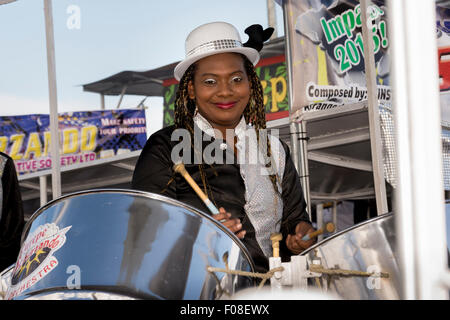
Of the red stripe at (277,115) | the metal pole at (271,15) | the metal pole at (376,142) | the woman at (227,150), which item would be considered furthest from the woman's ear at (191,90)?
the metal pole at (271,15)

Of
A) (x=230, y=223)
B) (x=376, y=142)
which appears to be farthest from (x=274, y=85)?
(x=230, y=223)

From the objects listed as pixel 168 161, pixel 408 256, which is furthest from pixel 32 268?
pixel 408 256

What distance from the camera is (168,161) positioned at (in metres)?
1.71

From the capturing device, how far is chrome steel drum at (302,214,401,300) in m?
1.13

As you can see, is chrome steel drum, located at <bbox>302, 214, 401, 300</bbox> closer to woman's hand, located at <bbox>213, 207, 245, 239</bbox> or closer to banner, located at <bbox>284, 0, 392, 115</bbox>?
woman's hand, located at <bbox>213, 207, 245, 239</bbox>

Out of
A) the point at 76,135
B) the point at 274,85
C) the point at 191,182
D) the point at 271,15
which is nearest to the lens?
the point at 191,182

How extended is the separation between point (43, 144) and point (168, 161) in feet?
20.8

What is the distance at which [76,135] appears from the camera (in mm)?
7535

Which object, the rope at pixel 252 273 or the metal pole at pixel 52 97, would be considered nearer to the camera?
the rope at pixel 252 273

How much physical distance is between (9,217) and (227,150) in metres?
1.15

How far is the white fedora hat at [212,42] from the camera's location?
5.93ft

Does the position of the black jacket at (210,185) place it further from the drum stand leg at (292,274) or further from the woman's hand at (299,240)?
the drum stand leg at (292,274)

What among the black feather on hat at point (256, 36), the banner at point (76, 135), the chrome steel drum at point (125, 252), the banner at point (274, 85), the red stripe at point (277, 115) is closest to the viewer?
the chrome steel drum at point (125, 252)

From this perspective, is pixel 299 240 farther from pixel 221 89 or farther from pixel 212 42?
pixel 212 42
